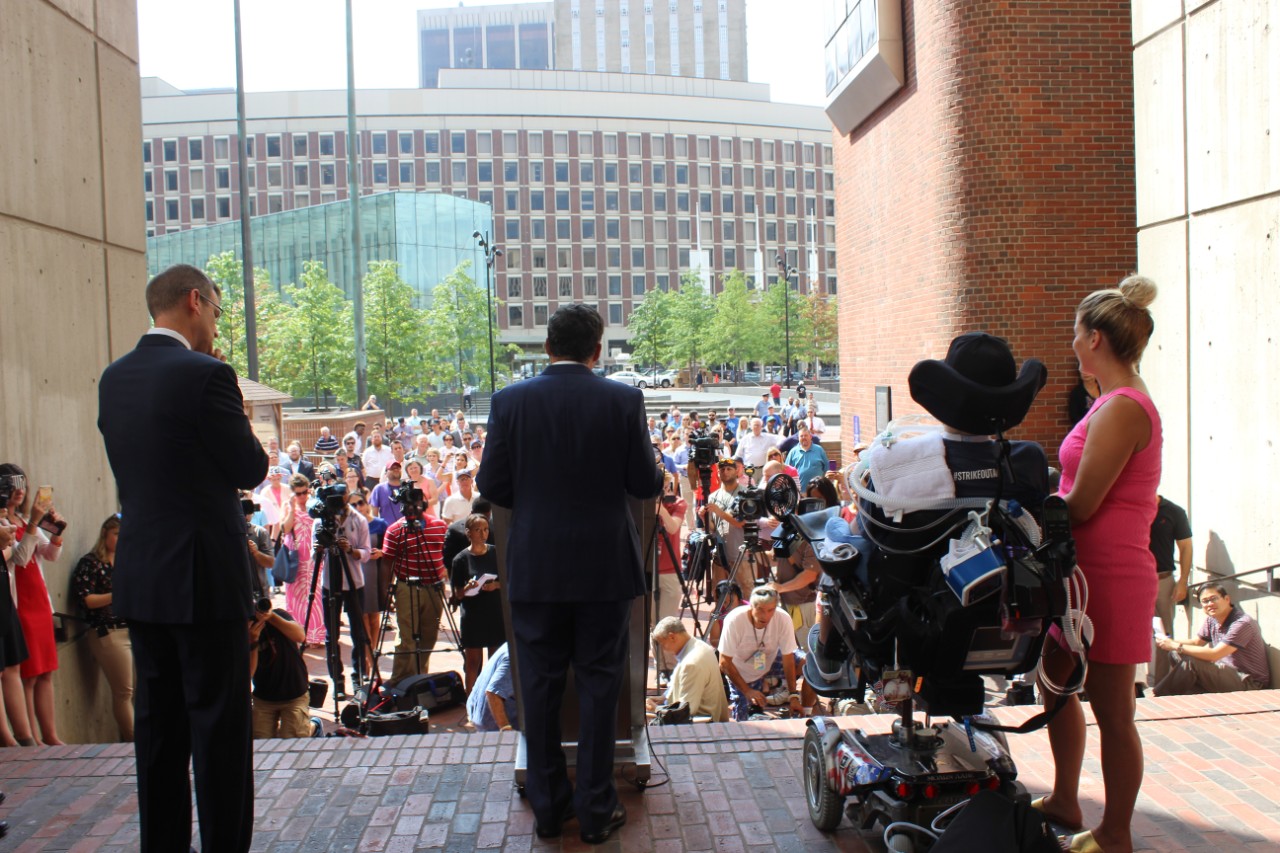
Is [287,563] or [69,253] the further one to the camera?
[287,563]

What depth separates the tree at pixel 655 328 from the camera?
76188 mm

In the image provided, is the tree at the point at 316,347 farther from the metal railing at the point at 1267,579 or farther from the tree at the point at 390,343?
the metal railing at the point at 1267,579

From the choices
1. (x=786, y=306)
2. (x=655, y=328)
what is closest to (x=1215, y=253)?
(x=786, y=306)

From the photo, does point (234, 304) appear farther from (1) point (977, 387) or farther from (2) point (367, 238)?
(1) point (977, 387)

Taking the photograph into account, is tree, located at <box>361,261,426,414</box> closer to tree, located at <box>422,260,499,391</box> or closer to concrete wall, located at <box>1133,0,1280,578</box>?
tree, located at <box>422,260,499,391</box>

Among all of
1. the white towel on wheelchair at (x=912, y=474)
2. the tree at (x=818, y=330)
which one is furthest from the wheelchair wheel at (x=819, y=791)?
the tree at (x=818, y=330)

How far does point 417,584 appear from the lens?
31.6 ft

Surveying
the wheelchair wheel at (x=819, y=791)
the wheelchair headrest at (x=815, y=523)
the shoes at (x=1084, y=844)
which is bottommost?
the shoes at (x=1084, y=844)

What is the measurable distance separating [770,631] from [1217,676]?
294 centimetres

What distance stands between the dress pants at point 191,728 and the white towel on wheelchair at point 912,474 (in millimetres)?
2006

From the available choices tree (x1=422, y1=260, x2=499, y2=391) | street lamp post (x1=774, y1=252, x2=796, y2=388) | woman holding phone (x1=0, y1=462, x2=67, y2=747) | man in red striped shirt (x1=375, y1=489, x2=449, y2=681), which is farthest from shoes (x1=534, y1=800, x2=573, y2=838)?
street lamp post (x1=774, y1=252, x2=796, y2=388)

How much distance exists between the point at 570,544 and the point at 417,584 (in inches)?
240

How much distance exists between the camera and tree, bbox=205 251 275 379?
43500 millimetres

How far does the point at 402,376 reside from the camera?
44.9m
